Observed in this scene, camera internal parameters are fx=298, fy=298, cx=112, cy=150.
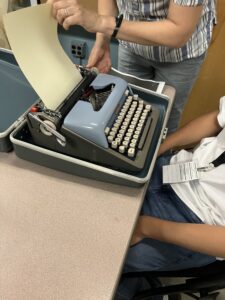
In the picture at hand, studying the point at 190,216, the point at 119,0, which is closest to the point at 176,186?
the point at 190,216

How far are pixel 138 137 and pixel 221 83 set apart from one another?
3.88 feet

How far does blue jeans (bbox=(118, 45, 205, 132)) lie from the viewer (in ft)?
3.60

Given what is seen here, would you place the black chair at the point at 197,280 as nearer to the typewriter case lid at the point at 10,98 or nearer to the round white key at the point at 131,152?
the round white key at the point at 131,152

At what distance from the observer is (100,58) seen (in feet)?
3.48

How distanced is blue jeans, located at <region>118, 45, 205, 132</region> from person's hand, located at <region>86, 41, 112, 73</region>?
0.44 ft

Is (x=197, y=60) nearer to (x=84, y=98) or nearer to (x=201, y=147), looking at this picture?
(x=201, y=147)

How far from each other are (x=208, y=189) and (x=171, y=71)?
50cm

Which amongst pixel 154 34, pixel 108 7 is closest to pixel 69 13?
pixel 154 34

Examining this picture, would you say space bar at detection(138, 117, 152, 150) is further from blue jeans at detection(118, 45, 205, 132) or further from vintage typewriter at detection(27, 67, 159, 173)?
blue jeans at detection(118, 45, 205, 132)

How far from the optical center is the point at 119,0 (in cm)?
102

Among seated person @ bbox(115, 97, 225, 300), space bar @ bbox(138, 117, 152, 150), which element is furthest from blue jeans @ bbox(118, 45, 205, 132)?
space bar @ bbox(138, 117, 152, 150)

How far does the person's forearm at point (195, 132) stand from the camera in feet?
3.18

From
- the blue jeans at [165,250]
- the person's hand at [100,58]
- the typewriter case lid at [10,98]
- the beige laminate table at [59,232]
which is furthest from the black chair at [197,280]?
the person's hand at [100,58]

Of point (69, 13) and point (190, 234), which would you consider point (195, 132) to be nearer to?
point (190, 234)
